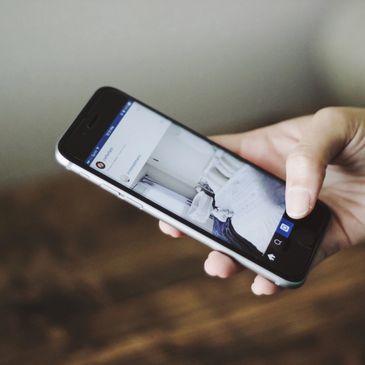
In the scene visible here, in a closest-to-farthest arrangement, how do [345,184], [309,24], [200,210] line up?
1. [200,210]
2. [345,184]
3. [309,24]

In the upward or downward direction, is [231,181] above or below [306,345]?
above

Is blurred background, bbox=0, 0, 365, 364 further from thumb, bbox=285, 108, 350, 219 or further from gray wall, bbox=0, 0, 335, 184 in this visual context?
thumb, bbox=285, 108, 350, 219

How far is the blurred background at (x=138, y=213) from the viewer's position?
57 cm

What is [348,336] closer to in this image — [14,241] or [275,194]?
[275,194]

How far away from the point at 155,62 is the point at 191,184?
0.25 m

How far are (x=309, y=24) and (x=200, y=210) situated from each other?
42 cm

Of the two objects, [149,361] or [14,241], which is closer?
[149,361]

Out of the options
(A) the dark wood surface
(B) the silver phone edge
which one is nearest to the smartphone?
(B) the silver phone edge

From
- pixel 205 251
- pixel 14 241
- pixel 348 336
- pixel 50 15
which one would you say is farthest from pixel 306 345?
pixel 50 15

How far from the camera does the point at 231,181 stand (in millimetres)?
539

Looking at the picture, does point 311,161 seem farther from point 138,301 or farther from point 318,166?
point 138,301

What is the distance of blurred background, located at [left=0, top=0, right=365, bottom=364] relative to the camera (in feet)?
1.86

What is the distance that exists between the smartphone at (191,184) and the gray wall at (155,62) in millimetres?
129

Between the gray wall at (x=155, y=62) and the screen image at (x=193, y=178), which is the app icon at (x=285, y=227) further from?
the gray wall at (x=155, y=62)
